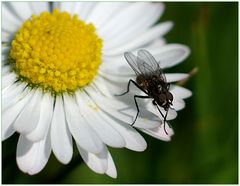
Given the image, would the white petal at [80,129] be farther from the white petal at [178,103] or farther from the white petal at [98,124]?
the white petal at [178,103]

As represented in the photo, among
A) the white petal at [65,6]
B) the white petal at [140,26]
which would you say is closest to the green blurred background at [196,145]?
the white petal at [140,26]

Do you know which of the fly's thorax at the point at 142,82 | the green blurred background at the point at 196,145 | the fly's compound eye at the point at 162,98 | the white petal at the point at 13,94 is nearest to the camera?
the white petal at the point at 13,94

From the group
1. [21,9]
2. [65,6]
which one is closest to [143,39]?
[65,6]

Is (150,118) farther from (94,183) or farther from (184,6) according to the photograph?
(184,6)

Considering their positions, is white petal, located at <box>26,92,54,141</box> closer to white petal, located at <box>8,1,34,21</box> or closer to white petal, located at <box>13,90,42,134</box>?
white petal, located at <box>13,90,42,134</box>

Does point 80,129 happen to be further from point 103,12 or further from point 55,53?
point 103,12
